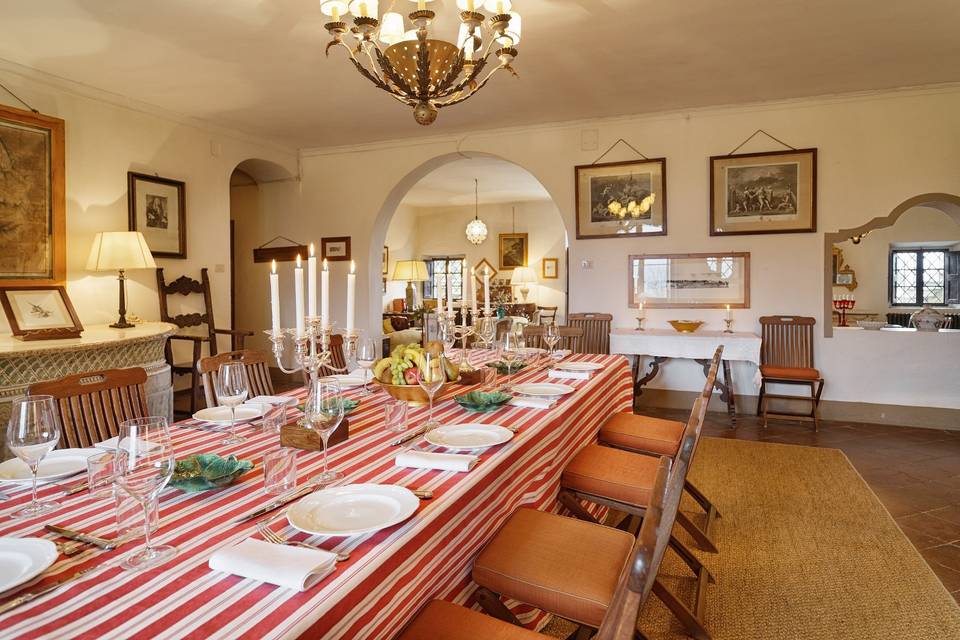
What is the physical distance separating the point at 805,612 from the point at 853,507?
4.20 feet

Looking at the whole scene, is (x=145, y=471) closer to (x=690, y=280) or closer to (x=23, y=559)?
(x=23, y=559)

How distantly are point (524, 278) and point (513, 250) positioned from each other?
65 centimetres

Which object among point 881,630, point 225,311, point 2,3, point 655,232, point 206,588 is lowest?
point 881,630

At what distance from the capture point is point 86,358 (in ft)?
10.5

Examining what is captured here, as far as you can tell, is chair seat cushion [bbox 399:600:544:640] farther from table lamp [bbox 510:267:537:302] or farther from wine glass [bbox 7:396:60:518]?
table lamp [bbox 510:267:537:302]

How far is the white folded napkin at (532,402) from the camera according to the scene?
7.15 ft

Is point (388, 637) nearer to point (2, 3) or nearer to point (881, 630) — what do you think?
point (881, 630)

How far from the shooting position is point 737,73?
4.29 meters

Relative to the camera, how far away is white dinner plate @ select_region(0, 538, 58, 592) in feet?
2.91

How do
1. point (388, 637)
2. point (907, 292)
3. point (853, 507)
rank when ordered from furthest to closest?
point (907, 292)
point (853, 507)
point (388, 637)

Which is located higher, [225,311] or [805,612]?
[225,311]

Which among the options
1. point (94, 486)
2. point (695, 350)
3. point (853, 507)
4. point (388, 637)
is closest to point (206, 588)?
point (388, 637)

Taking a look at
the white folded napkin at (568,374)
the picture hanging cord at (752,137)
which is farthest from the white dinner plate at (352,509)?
the picture hanging cord at (752,137)

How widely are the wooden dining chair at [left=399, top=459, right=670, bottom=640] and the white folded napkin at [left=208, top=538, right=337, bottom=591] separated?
332mm
